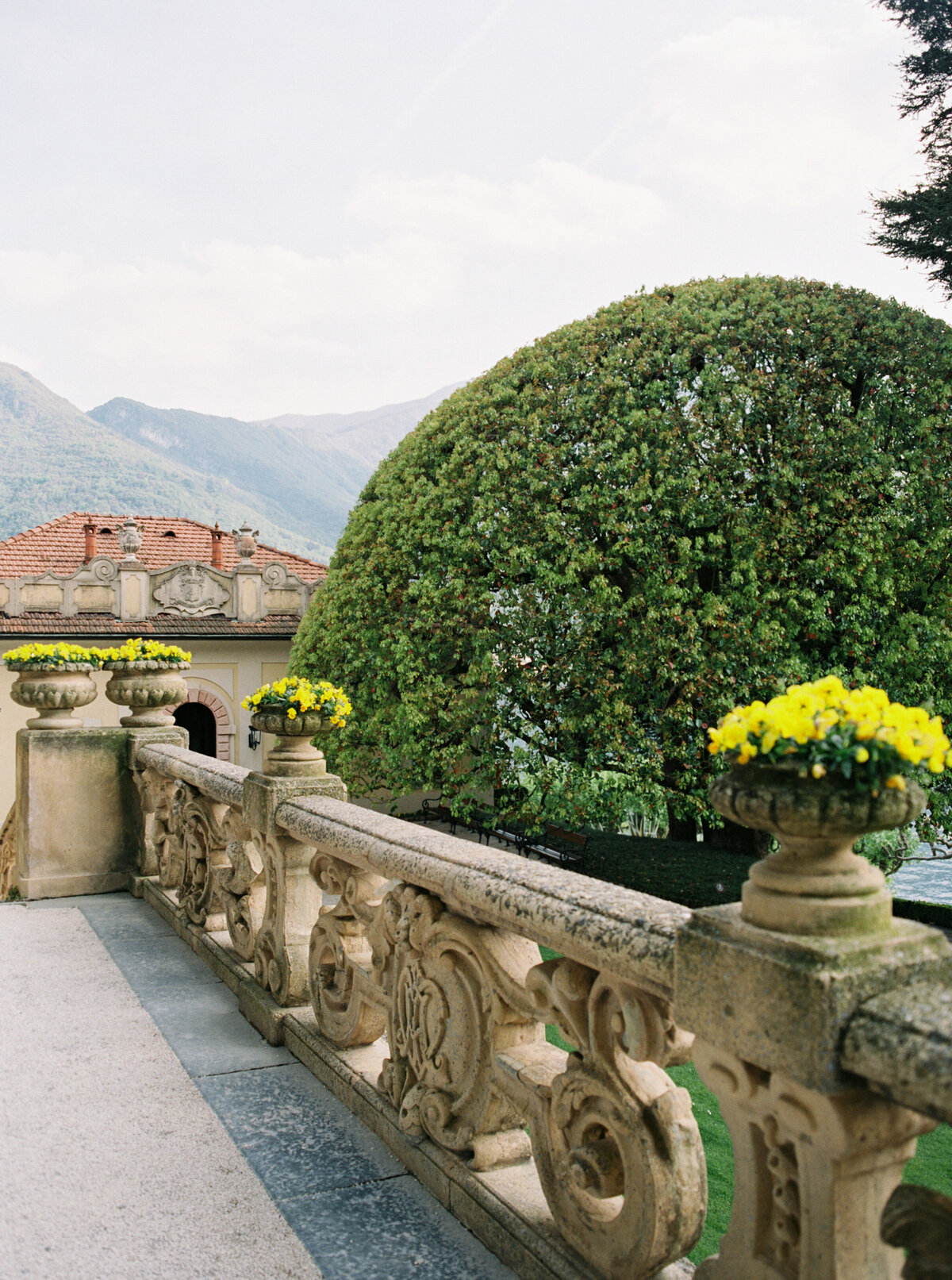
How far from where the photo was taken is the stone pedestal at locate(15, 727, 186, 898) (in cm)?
643

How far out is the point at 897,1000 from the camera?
1474 millimetres

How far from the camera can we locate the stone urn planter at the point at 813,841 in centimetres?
149

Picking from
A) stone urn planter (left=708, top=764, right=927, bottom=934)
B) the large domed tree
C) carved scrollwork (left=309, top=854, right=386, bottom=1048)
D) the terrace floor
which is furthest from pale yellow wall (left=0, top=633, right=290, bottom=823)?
stone urn planter (left=708, top=764, right=927, bottom=934)

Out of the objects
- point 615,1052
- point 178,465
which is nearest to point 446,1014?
point 615,1052

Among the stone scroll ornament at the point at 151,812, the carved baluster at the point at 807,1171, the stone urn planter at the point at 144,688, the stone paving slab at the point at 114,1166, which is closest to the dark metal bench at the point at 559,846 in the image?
the stone urn planter at the point at 144,688

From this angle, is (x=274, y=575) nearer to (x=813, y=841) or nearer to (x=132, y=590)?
(x=132, y=590)

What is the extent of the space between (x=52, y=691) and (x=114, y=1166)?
4.35 metres

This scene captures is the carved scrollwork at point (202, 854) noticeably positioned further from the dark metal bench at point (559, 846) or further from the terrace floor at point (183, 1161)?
the dark metal bench at point (559, 846)

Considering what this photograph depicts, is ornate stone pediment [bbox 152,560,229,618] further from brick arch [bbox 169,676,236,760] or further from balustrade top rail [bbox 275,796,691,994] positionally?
balustrade top rail [bbox 275,796,691,994]

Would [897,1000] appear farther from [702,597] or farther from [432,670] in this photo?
[432,670]

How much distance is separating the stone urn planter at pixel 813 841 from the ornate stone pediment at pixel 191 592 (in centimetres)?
1971

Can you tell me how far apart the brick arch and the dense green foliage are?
14.5 metres

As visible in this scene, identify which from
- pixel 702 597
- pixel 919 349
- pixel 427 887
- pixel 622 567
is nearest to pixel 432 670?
pixel 622 567

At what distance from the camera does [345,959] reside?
3377mm
